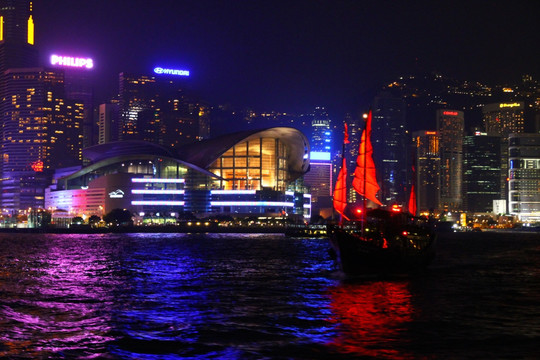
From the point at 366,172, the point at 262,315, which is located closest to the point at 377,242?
the point at 366,172

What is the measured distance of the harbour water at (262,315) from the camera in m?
24.8

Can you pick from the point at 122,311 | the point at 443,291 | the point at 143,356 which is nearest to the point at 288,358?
the point at 143,356

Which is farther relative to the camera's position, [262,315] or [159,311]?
[159,311]

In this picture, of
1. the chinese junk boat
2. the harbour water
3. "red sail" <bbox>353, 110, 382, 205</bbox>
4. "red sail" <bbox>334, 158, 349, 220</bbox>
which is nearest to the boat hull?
the chinese junk boat

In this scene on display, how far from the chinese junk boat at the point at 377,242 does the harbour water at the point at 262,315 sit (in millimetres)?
2026

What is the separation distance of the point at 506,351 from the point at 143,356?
506 inches

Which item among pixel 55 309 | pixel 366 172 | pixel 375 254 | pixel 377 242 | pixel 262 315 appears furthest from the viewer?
pixel 366 172

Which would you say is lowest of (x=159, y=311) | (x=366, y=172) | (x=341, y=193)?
(x=159, y=311)

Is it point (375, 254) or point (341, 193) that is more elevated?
point (341, 193)

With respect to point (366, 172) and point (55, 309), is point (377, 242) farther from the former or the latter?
point (55, 309)

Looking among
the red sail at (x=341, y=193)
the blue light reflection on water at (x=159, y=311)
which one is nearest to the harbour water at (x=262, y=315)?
the blue light reflection on water at (x=159, y=311)

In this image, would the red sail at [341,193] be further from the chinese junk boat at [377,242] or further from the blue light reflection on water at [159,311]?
the blue light reflection on water at [159,311]

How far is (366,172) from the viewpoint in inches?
2485

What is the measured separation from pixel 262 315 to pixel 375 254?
2377 centimetres
